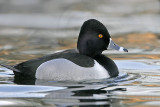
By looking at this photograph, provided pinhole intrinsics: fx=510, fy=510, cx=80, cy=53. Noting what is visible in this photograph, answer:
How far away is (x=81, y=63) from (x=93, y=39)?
64 centimetres

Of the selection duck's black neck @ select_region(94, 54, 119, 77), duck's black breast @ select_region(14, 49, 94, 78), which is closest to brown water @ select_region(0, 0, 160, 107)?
duck's black neck @ select_region(94, 54, 119, 77)

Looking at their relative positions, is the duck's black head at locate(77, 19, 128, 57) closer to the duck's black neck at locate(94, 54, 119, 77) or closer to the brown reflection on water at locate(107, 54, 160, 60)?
the duck's black neck at locate(94, 54, 119, 77)

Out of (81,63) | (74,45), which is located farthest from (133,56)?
(81,63)

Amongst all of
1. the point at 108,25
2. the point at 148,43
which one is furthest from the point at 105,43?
the point at 108,25

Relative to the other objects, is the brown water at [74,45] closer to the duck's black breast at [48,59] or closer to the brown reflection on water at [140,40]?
the brown reflection on water at [140,40]

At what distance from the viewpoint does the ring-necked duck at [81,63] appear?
777 centimetres

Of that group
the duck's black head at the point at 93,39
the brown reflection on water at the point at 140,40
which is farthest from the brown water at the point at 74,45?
the duck's black head at the point at 93,39

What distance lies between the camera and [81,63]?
25.6 ft

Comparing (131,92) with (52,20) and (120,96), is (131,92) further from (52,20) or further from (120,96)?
(52,20)

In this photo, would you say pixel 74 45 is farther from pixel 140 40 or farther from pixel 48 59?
pixel 48 59

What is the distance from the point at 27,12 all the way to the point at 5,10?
78 centimetres

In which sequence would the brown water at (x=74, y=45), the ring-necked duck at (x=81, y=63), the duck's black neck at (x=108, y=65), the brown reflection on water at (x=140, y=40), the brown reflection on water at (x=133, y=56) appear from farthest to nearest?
the brown reflection on water at (x=140, y=40) → the brown reflection on water at (x=133, y=56) → the duck's black neck at (x=108, y=65) → the ring-necked duck at (x=81, y=63) → the brown water at (x=74, y=45)

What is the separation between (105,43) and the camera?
8.35 metres

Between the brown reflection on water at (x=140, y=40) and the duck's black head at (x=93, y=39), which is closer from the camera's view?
the duck's black head at (x=93, y=39)
